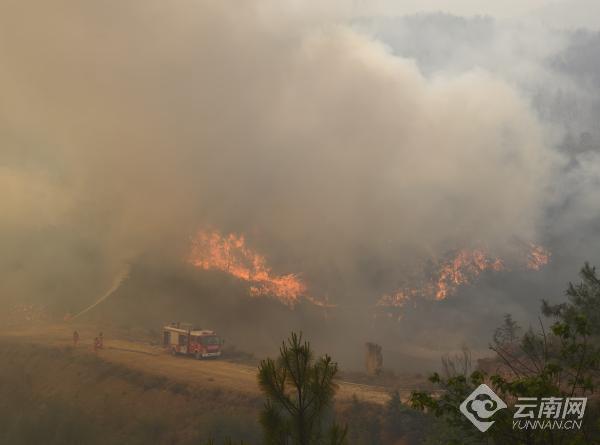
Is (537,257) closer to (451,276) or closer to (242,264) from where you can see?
(451,276)

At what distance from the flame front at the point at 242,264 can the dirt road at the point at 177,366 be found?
24.5 metres

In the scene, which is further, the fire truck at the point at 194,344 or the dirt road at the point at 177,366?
the fire truck at the point at 194,344

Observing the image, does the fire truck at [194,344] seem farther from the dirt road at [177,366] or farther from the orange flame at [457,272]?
the orange flame at [457,272]

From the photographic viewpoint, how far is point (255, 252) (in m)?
79.9

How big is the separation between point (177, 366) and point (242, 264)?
125 feet

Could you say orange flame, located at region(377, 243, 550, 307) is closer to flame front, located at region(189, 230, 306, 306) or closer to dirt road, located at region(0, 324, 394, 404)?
flame front, located at region(189, 230, 306, 306)

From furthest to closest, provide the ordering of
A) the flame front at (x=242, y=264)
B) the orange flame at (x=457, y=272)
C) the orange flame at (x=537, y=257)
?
the orange flame at (x=537, y=257), the orange flame at (x=457, y=272), the flame front at (x=242, y=264)

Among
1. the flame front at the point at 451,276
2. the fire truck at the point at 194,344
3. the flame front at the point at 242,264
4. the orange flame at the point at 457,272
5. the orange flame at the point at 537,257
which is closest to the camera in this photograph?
the fire truck at the point at 194,344

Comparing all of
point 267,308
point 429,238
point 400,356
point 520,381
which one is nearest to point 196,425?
point 520,381

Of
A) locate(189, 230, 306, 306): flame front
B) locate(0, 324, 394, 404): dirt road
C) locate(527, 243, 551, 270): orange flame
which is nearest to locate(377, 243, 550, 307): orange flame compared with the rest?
locate(527, 243, 551, 270): orange flame

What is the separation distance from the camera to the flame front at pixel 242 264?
2955 inches

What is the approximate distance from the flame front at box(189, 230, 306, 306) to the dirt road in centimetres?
2448

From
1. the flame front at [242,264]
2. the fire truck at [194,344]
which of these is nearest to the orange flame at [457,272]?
the flame front at [242,264]

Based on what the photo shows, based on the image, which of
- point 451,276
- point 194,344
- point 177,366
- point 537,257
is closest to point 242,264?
point 451,276
